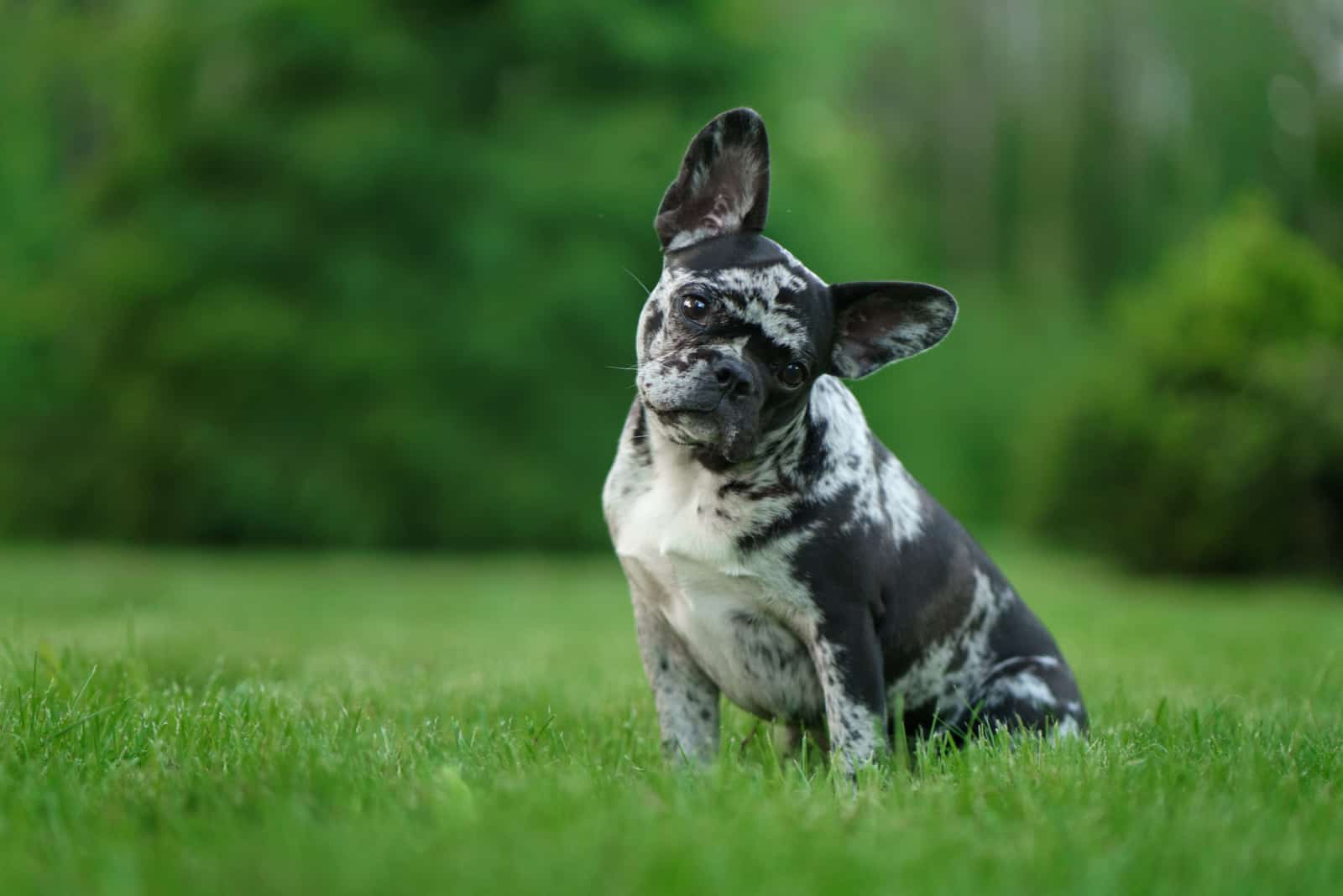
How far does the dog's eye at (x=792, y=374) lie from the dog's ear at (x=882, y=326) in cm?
18

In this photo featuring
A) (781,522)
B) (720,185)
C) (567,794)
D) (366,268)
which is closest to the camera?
(567,794)

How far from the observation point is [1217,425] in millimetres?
13648

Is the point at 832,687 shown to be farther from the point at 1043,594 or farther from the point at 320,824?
the point at 1043,594

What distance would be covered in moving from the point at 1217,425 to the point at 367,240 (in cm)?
1135

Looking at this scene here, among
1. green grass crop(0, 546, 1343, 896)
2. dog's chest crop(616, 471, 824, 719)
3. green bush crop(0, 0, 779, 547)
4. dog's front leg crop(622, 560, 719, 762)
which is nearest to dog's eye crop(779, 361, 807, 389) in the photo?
dog's chest crop(616, 471, 824, 719)

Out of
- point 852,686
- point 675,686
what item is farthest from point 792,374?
point 675,686

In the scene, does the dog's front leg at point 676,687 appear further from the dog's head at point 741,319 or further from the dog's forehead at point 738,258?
the dog's forehead at point 738,258

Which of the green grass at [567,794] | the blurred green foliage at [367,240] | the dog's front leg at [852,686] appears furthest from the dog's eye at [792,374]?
the blurred green foliage at [367,240]

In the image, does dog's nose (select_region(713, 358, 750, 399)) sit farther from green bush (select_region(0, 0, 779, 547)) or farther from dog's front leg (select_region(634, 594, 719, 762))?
green bush (select_region(0, 0, 779, 547))

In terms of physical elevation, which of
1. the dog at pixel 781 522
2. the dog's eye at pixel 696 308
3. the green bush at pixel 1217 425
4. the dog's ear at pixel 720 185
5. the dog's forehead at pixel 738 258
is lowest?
the green bush at pixel 1217 425

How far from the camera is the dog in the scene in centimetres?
317

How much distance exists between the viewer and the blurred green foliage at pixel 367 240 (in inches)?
653

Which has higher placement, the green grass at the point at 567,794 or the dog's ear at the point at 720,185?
the dog's ear at the point at 720,185

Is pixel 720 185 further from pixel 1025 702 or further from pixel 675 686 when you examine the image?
pixel 1025 702
